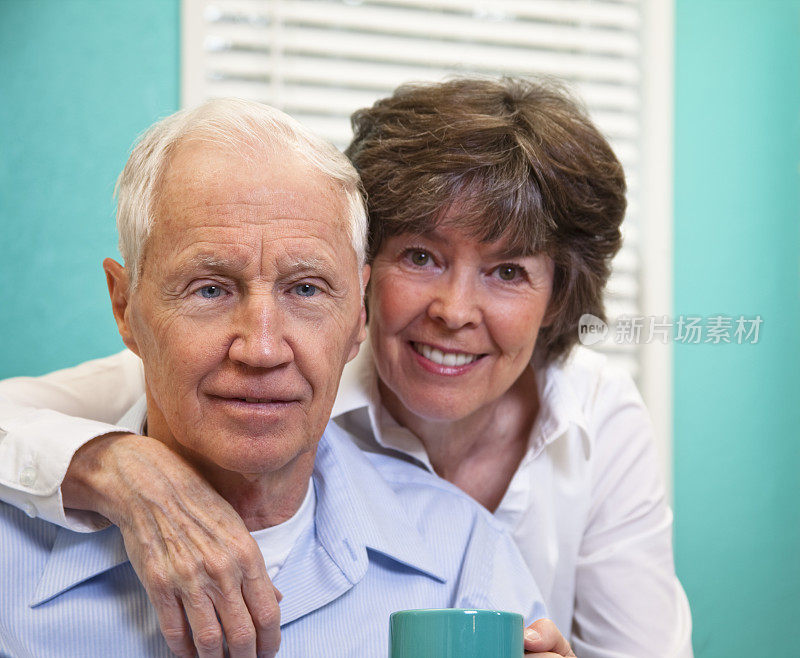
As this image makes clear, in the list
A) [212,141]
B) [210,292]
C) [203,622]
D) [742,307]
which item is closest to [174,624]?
[203,622]

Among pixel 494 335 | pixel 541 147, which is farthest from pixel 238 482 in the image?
pixel 541 147

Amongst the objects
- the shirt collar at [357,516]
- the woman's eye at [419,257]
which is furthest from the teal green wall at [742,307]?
the shirt collar at [357,516]

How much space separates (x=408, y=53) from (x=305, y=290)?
1.35 metres

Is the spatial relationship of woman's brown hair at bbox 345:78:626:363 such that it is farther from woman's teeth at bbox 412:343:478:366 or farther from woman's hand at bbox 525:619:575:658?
woman's hand at bbox 525:619:575:658

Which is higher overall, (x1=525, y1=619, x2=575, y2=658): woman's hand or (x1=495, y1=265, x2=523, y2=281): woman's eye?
(x1=495, y1=265, x2=523, y2=281): woman's eye

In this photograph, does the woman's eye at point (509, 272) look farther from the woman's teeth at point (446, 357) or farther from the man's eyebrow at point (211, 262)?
the man's eyebrow at point (211, 262)

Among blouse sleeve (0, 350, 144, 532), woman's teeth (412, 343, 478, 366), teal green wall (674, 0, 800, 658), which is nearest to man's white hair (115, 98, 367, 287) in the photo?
blouse sleeve (0, 350, 144, 532)

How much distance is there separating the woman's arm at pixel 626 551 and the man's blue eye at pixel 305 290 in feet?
2.61

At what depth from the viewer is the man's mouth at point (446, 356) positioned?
1484 mm

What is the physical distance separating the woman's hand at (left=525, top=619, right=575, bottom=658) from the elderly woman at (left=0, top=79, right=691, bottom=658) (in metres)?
0.53

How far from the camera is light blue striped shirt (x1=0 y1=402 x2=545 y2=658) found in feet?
3.60

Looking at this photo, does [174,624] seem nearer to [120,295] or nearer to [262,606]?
[262,606]

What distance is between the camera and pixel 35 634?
109 cm

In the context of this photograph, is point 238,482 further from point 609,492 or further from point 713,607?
point 713,607
